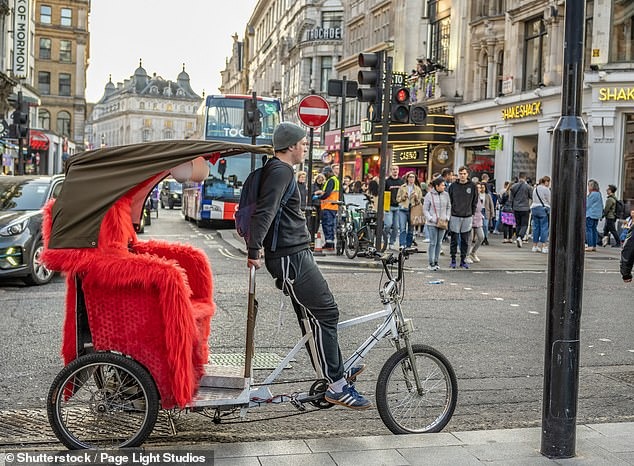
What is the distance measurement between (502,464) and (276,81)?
78.2m

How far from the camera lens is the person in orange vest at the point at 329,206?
17828 millimetres

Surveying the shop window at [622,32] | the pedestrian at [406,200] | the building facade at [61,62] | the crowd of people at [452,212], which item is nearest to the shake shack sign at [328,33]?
the building facade at [61,62]

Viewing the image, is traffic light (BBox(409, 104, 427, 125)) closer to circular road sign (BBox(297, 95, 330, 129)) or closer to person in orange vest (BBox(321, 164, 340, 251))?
circular road sign (BBox(297, 95, 330, 129))

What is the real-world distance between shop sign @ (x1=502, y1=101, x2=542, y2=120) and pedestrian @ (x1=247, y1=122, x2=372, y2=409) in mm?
25440

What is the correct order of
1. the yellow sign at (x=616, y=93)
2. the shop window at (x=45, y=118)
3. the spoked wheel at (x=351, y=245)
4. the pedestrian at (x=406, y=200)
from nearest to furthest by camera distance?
1. the spoked wheel at (x=351, y=245)
2. the pedestrian at (x=406, y=200)
3. the yellow sign at (x=616, y=93)
4. the shop window at (x=45, y=118)

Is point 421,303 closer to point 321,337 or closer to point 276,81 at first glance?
point 321,337

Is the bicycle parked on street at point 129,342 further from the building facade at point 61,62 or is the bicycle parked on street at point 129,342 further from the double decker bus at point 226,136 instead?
the building facade at point 61,62

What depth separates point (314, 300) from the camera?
16.5 feet

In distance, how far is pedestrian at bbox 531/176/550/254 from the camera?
65.0ft

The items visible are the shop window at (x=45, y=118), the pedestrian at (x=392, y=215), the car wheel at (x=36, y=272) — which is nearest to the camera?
the car wheel at (x=36, y=272)

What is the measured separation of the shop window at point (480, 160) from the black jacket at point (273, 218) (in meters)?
28.3

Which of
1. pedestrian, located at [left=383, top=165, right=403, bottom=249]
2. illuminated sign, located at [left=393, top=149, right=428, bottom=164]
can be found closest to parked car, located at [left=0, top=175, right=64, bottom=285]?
pedestrian, located at [left=383, top=165, right=403, bottom=249]

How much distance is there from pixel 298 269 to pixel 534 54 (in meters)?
27.7

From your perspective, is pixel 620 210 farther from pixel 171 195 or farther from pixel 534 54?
pixel 171 195
